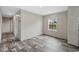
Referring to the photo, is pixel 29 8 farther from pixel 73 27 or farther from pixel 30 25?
pixel 73 27

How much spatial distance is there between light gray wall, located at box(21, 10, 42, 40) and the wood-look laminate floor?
0.45 feet

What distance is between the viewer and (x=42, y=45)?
5.59 ft

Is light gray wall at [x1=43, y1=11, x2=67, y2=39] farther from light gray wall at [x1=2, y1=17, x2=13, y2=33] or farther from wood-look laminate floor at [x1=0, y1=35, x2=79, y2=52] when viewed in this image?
light gray wall at [x1=2, y1=17, x2=13, y2=33]

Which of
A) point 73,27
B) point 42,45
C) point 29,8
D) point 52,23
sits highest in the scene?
point 29,8

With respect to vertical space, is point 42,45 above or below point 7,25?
below

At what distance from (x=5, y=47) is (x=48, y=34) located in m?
1.08

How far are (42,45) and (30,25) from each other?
0.60 metres

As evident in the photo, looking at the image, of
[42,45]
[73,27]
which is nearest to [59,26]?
[73,27]

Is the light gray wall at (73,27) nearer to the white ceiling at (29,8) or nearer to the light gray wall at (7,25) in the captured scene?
the white ceiling at (29,8)

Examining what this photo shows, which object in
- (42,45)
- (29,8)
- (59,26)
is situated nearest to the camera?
(29,8)
